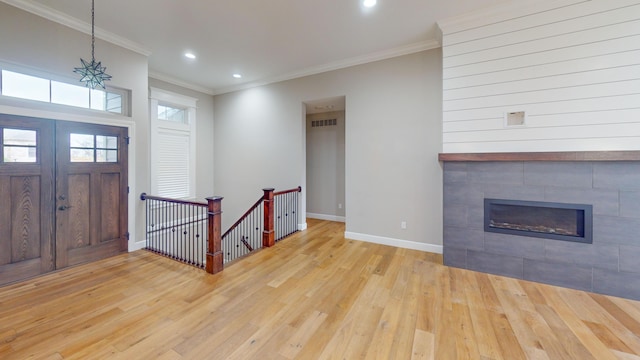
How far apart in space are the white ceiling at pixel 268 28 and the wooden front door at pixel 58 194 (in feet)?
4.48

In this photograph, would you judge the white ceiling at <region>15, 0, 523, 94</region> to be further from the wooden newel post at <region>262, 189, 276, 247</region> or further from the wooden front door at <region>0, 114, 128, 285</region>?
the wooden newel post at <region>262, 189, 276, 247</region>

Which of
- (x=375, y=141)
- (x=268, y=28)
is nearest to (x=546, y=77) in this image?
(x=375, y=141)

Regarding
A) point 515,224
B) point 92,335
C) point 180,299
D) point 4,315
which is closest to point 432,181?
point 515,224

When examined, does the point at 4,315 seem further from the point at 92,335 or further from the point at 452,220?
the point at 452,220

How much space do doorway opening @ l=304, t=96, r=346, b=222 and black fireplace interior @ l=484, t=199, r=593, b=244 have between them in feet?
11.3

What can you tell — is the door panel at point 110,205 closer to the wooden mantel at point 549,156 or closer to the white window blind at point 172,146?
the white window blind at point 172,146

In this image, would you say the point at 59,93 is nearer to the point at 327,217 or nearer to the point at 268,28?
the point at 268,28

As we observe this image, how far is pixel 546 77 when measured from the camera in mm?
2957

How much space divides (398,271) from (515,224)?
1676 mm

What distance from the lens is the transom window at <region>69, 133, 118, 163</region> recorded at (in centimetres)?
352

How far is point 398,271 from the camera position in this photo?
3.34 meters

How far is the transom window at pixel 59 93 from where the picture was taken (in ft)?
10.0

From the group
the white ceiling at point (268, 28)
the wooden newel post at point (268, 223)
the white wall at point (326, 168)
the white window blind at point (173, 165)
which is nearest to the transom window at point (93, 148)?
the white ceiling at point (268, 28)

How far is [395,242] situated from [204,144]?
207 inches
